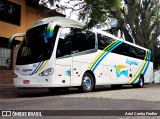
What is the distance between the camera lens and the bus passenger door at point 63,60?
1273 cm

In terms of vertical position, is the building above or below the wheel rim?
above

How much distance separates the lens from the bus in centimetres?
1250

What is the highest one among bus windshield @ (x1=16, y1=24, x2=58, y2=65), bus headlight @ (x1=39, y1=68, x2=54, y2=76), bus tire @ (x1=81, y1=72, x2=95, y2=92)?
bus windshield @ (x1=16, y1=24, x2=58, y2=65)

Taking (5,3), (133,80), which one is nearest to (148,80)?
(133,80)

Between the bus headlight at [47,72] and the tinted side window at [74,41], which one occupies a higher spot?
the tinted side window at [74,41]

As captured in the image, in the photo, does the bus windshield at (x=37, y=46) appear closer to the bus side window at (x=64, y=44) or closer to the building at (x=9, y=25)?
the bus side window at (x=64, y=44)

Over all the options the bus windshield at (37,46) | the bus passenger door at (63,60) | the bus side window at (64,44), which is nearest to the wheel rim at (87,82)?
the bus passenger door at (63,60)

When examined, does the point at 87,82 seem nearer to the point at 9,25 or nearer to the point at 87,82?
the point at 87,82

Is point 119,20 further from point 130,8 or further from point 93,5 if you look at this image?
point 93,5

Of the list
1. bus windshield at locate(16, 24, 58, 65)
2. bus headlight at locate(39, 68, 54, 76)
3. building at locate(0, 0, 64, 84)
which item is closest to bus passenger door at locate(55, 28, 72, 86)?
bus headlight at locate(39, 68, 54, 76)

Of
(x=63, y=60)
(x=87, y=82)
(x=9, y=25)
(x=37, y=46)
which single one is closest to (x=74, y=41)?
(x=63, y=60)

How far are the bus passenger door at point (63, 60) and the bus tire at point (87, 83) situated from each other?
1140mm

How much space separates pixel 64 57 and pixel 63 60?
145 millimetres

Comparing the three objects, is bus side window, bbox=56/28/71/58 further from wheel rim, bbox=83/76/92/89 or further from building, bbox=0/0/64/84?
building, bbox=0/0/64/84
